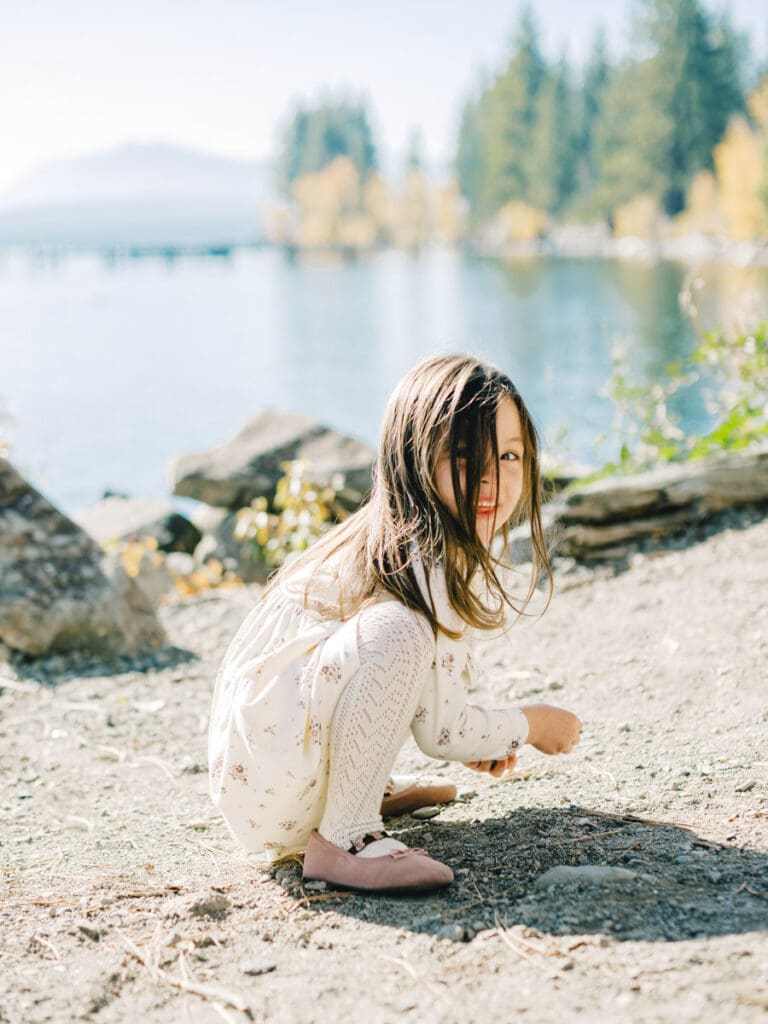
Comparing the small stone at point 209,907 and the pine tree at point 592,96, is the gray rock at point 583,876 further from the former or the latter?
the pine tree at point 592,96

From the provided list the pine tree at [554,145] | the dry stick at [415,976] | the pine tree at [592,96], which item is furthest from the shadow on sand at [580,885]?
the pine tree at [592,96]

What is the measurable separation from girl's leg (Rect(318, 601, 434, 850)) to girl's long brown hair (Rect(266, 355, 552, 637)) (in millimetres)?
65

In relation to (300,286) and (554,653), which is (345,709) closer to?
(554,653)

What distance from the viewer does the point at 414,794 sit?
2.46m

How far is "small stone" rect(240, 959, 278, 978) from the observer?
1.77m

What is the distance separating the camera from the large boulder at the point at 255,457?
7094 millimetres

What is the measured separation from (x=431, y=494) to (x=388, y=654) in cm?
33

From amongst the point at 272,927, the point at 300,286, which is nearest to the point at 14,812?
the point at 272,927

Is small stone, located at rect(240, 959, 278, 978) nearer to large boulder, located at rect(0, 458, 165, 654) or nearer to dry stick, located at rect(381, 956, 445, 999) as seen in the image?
dry stick, located at rect(381, 956, 445, 999)

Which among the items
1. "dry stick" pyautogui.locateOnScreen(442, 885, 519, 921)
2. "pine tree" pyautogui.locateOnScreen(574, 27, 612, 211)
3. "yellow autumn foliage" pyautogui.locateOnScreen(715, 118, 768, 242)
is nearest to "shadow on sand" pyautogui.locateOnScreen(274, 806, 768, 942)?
"dry stick" pyautogui.locateOnScreen(442, 885, 519, 921)

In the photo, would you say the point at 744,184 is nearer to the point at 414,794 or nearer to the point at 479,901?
the point at 414,794

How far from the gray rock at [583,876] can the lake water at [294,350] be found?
3.63 ft

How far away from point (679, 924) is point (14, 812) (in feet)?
6.04

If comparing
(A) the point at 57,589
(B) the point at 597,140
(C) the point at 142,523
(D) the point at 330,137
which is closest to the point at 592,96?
(B) the point at 597,140
